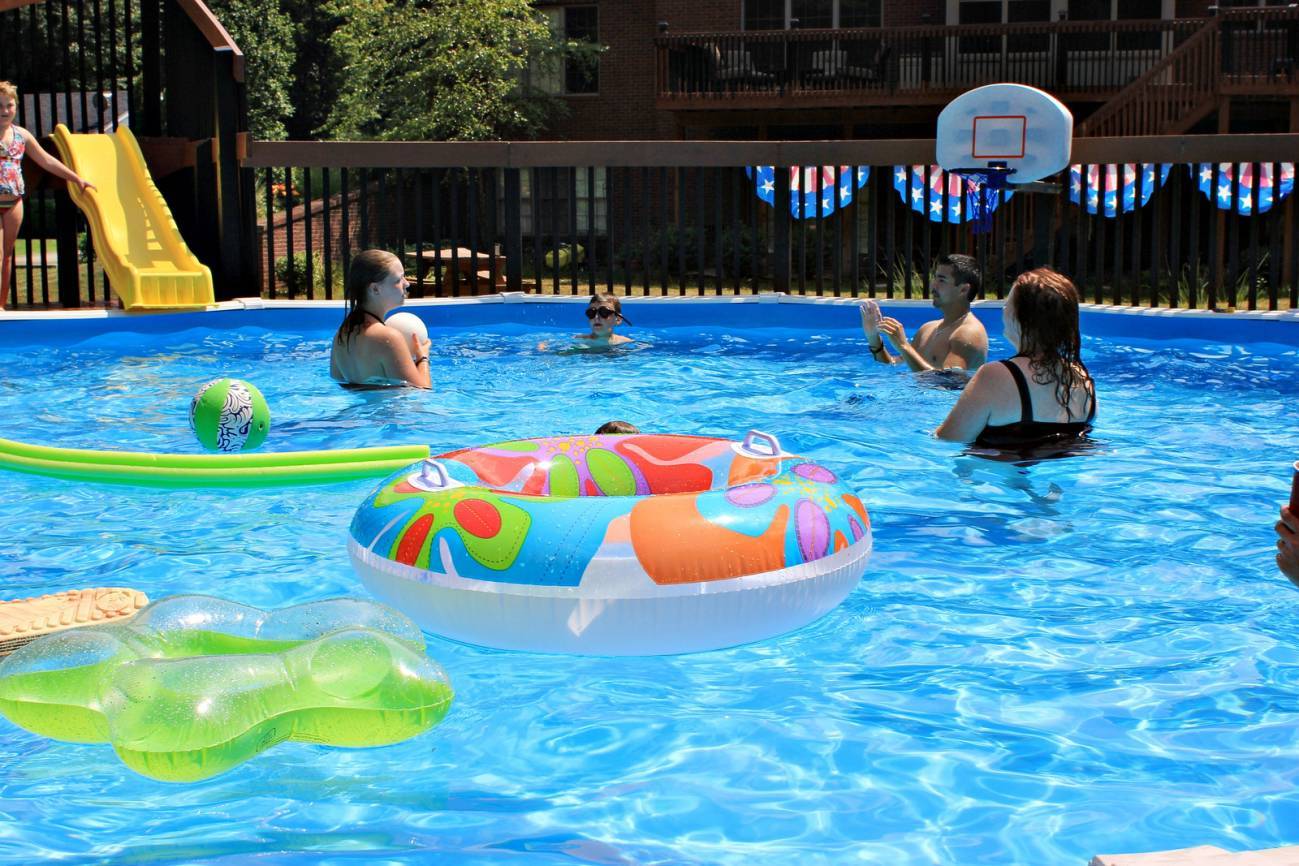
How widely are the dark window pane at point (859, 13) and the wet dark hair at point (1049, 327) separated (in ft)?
62.8

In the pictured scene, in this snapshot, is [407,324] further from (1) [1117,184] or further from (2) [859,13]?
(2) [859,13]

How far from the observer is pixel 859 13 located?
954 inches

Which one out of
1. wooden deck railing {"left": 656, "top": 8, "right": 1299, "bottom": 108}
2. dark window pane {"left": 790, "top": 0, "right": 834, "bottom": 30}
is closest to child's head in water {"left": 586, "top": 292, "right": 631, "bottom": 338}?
wooden deck railing {"left": 656, "top": 8, "right": 1299, "bottom": 108}

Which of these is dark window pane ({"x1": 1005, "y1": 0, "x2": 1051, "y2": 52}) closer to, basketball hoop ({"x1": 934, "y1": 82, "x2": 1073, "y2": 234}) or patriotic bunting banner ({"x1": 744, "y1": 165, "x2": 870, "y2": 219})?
patriotic bunting banner ({"x1": 744, "y1": 165, "x2": 870, "y2": 219})

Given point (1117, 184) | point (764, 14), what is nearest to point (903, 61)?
point (764, 14)

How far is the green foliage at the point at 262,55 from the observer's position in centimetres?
2720

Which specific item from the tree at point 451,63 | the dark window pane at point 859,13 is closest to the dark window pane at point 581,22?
the tree at point 451,63

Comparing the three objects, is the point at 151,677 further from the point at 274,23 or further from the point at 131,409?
the point at 274,23

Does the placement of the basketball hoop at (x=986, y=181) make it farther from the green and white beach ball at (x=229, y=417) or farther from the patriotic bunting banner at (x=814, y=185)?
the green and white beach ball at (x=229, y=417)

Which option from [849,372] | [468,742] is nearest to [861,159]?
[849,372]

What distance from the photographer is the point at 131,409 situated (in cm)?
855

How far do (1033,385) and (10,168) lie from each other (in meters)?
8.42

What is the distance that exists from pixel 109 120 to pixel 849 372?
27.0 feet

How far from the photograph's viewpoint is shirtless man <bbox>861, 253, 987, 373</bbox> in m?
8.24
